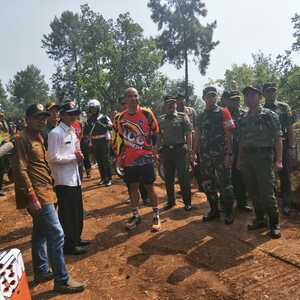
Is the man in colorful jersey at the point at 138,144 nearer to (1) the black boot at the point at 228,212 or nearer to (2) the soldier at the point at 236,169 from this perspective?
(1) the black boot at the point at 228,212

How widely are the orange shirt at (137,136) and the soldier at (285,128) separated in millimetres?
2037

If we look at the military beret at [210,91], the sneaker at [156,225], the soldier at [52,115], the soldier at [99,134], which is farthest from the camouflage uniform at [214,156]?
the soldier at [99,134]

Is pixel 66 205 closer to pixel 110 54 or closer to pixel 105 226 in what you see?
pixel 105 226

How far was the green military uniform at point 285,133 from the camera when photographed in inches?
245

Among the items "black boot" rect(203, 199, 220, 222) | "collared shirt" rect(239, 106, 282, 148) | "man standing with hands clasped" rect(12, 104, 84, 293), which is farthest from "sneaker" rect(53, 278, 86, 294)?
"collared shirt" rect(239, 106, 282, 148)

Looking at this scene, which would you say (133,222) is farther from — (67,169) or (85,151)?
(85,151)

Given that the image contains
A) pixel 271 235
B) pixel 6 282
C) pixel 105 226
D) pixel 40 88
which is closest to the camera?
pixel 6 282

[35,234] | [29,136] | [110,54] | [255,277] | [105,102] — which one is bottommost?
[255,277]

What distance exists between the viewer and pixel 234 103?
6.59 metres

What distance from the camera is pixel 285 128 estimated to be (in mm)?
6328

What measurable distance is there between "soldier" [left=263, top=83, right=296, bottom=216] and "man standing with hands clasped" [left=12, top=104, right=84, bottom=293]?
3838mm

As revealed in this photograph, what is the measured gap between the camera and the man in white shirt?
459 cm

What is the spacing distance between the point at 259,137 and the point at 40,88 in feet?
235

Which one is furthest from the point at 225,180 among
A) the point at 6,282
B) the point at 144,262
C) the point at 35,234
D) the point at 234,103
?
the point at 6,282
